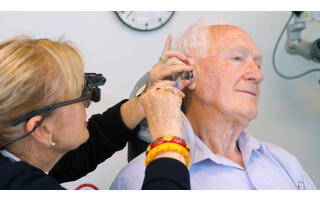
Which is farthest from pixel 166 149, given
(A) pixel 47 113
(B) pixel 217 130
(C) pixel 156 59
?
(C) pixel 156 59

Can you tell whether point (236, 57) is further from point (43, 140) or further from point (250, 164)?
point (43, 140)

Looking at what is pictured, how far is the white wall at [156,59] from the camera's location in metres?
1.77

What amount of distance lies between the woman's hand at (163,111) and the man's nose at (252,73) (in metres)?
0.31

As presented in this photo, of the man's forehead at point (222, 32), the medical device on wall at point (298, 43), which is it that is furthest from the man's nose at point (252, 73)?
the medical device on wall at point (298, 43)

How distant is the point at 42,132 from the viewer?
878 millimetres

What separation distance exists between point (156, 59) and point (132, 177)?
38.3 inches

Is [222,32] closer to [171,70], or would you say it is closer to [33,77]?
[171,70]

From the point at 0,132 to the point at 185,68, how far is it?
1.90 ft

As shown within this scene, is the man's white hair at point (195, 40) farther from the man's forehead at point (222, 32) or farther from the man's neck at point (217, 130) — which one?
the man's neck at point (217, 130)

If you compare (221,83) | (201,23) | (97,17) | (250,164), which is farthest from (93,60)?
(250,164)

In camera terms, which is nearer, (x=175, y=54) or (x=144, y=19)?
(x=175, y=54)

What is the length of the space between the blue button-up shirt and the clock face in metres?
0.89

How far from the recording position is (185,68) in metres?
1.08

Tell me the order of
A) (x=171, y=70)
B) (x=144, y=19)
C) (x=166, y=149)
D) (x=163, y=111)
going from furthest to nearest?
(x=144, y=19), (x=171, y=70), (x=163, y=111), (x=166, y=149)
